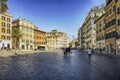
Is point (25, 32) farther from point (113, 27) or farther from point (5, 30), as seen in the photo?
point (113, 27)

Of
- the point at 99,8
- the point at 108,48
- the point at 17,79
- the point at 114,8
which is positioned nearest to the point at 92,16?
the point at 99,8

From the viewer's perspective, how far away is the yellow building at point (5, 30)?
94562 millimetres

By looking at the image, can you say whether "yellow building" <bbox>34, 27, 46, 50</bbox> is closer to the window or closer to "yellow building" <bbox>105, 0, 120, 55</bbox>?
the window

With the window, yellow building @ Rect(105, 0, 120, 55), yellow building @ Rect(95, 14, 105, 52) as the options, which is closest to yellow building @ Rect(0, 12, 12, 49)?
yellow building @ Rect(95, 14, 105, 52)

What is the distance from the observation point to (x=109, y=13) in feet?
194

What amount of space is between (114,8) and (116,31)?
578 centimetres

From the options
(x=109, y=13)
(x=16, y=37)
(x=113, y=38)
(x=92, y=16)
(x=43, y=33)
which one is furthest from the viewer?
(x=43, y=33)

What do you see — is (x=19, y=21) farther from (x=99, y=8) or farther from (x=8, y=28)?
(x=99, y=8)

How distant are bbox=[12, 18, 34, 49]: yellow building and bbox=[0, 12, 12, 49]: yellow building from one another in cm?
1795

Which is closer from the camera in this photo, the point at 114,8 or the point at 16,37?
the point at 114,8

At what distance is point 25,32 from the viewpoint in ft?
416

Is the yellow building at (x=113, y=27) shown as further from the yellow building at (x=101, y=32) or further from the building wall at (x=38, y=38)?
the building wall at (x=38, y=38)

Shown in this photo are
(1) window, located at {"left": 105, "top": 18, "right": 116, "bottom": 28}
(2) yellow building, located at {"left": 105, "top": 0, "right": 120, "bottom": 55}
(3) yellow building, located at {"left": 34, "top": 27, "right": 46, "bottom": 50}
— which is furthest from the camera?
(3) yellow building, located at {"left": 34, "top": 27, "right": 46, "bottom": 50}

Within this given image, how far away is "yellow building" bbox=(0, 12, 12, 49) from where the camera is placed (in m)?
94.6
